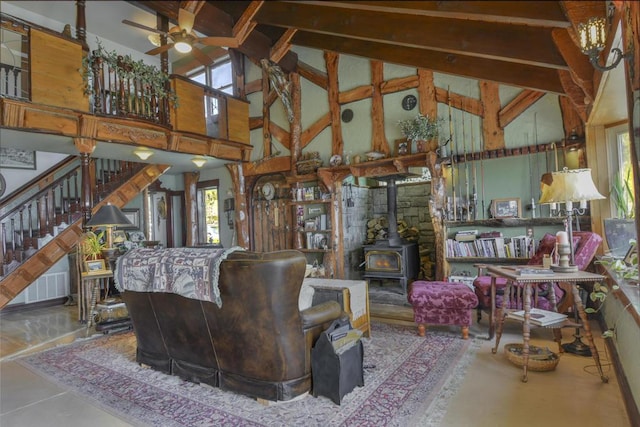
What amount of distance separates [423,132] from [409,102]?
0.69 m

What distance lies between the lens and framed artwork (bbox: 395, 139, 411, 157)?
5.33 meters

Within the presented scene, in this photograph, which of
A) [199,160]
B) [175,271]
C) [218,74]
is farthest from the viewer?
[218,74]

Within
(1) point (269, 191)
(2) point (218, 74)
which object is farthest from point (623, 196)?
(2) point (218, 74)

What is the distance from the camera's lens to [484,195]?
15.9 feet

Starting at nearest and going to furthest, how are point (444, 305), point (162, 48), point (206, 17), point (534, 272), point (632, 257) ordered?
point (206, 17), point (162, 48), point (632, 257), point (534, 272), point (444, 305)

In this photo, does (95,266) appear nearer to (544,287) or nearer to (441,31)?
(441,31)

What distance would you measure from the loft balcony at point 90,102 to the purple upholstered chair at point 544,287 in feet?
15.1

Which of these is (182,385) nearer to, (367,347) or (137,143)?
(367,347)

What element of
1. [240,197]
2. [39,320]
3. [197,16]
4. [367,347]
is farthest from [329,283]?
[39,320]

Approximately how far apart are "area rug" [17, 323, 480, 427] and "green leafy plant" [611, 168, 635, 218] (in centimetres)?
189

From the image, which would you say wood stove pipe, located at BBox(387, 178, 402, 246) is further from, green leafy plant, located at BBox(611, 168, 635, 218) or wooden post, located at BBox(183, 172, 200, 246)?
wooden post, located at BBox(183, 172, 200, 246)

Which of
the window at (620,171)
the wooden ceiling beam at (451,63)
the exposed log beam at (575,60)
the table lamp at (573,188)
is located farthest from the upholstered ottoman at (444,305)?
the wooden ceiling beam at (451,63)

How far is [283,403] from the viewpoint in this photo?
7.72 ft

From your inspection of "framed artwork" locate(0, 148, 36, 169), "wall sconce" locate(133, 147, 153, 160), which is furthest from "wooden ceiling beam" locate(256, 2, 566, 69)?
"framed artwork" locate(0, 148, 36, 169)
